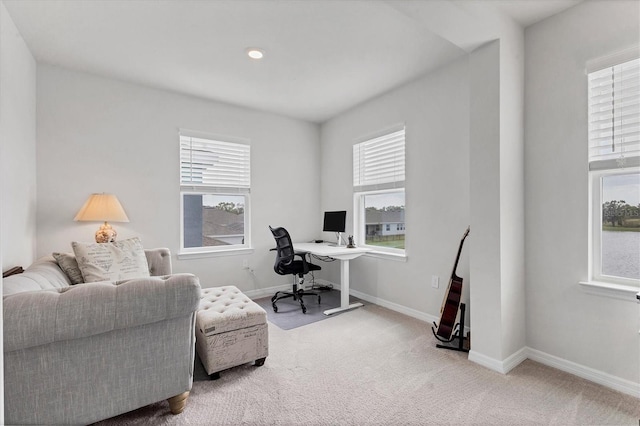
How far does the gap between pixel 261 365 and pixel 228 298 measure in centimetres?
62

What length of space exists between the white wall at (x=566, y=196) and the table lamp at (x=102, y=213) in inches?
143

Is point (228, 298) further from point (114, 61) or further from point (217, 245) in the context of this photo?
point (114, 61)

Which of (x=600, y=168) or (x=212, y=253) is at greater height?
(x=600, y=168)

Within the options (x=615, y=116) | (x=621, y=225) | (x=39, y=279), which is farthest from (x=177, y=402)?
(x=615, y=116)

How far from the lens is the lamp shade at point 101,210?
2.81 metres

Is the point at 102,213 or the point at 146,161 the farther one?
the point at 146,161

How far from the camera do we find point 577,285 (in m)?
2.12

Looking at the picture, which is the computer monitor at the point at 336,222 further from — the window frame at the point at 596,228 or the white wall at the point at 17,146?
the white wall at the point at 17,146

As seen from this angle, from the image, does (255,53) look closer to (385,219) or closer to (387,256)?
(385,219)

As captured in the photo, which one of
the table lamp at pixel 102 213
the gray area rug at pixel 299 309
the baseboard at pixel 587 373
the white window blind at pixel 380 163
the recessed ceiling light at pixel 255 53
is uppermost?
the recessed ceiling light at pixel 255 53

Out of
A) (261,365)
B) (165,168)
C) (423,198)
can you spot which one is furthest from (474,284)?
(165,168)

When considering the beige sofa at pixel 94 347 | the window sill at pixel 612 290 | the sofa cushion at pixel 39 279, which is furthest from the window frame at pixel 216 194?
the window sill at pixel 612 290

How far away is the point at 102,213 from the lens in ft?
9.32

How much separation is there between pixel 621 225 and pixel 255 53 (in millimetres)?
3073
